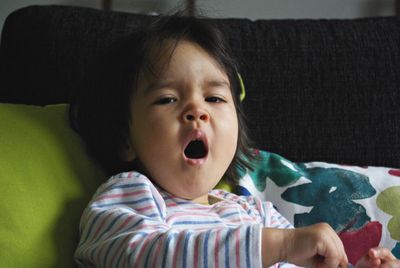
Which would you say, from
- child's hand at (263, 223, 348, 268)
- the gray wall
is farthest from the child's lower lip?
the gray wall

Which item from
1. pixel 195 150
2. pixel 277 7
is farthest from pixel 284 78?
pixel 277 7

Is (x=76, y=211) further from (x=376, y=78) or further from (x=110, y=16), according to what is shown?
(x=376, y=78)

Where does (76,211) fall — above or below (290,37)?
below

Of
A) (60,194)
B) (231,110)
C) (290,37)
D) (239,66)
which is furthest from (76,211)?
(290,37)

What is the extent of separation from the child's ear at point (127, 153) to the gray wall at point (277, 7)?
5.66 feet

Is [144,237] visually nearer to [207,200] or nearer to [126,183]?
[126,183]

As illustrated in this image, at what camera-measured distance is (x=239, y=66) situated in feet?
4.07

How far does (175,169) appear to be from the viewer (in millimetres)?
911

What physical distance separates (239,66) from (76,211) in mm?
514

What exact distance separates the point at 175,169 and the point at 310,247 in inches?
11.2

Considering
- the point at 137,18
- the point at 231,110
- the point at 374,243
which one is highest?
the point at 137,18

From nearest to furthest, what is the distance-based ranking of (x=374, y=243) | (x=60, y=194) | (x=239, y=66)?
1. (x=60, y=194)
2. (x=374, y=243)
3. (x=239, y=66)

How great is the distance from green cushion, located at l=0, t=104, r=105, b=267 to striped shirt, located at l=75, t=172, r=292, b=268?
0.05 m

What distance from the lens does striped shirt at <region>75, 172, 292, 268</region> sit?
72 centimetres
